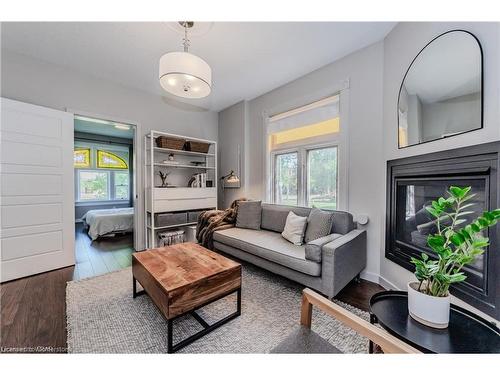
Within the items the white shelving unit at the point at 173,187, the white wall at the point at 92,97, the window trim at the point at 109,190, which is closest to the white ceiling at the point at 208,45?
the white wall at the point at 92,97

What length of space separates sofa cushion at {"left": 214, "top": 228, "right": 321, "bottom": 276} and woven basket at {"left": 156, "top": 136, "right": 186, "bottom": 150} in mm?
1689

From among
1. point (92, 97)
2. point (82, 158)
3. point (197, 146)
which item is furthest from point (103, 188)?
point (197, 146)

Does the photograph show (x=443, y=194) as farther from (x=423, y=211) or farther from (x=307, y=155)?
(x=307, y=155)

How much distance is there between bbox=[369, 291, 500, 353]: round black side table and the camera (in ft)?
2.85

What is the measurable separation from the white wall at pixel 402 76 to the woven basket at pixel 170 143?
9.87 feet

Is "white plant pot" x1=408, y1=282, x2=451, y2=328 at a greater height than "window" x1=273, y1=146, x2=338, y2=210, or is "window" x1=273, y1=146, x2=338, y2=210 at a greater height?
"window" x1=273, y1=146, x2=338, y2=210

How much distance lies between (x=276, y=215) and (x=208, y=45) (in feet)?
7.41

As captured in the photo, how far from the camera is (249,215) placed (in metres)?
3.08

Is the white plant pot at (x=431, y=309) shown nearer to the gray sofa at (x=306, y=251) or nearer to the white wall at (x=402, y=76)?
the gray sofa at (x=306, y=251)

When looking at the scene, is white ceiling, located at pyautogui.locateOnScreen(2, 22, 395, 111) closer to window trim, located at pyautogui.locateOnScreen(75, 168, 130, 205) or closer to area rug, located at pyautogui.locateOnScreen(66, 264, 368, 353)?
area rug, located at pyautogui.locateOnScreen(66, 264, 368, 353)

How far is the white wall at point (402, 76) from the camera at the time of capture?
47.7 inches

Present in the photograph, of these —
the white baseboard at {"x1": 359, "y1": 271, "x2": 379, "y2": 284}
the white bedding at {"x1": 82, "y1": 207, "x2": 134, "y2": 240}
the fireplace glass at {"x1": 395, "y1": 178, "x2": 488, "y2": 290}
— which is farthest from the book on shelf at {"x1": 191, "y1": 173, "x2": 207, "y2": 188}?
the fireplace glass at {"x1": 395, "y1": 178, "x2": 488, "y2": 290}
